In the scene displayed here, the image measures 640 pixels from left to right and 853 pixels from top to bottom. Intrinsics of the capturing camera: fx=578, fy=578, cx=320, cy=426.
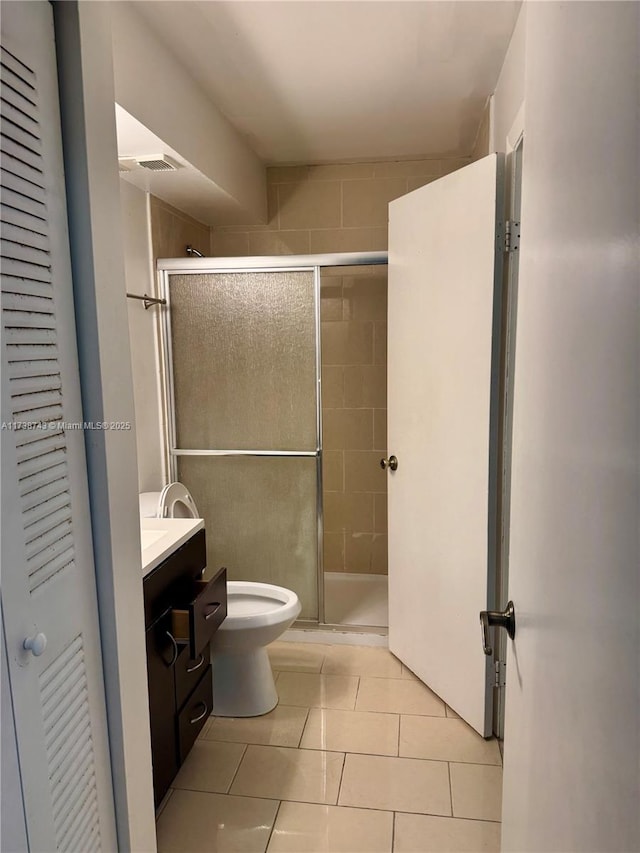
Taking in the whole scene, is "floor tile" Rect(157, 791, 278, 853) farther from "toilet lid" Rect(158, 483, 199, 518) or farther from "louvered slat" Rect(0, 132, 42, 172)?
"louvered slat" Rect(0, 132, 42, 172)

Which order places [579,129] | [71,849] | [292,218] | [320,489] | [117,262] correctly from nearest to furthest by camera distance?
[579,129]
[71,849]
[117,262]
[320,489]
[292,218]

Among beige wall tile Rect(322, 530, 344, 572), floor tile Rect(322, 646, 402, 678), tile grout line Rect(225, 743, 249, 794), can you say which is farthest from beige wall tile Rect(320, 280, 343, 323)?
tile grout line Rect(225, 743, 249, 794)

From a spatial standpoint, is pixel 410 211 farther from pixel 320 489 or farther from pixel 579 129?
pixel 579 129

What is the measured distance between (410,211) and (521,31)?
0.71 m

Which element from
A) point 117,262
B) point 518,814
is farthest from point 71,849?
point 117,262

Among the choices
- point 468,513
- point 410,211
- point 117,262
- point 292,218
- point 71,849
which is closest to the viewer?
point 71,849

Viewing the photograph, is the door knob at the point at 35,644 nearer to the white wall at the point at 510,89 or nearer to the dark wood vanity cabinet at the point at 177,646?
the dark wood vanity cabinet at the point at 177,646

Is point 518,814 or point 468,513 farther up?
point 468,513

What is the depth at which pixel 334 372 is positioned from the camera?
335 centimetres

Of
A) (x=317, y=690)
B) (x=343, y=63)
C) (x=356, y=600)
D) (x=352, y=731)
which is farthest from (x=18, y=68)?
(x=356, y=600)

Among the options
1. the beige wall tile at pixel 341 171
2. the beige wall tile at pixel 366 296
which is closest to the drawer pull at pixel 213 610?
the beige wall tile at pixel 366 296

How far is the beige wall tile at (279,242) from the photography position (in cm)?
330

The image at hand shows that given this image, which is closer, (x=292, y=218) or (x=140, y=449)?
(x=140, y=449)

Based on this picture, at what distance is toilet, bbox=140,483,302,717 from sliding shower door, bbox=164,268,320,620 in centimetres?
40
